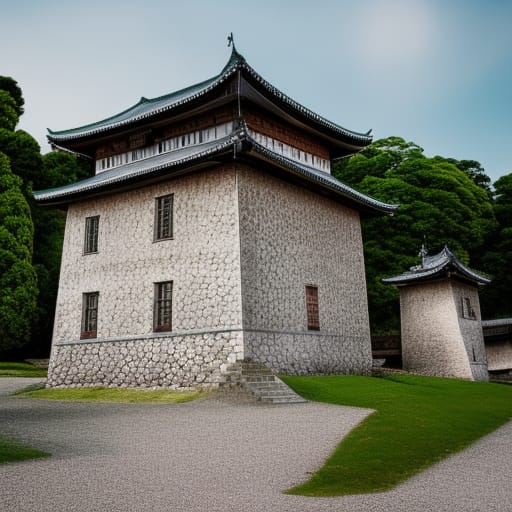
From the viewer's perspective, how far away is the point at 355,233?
21016 millimetres

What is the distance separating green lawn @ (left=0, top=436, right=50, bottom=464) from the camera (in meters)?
6.95

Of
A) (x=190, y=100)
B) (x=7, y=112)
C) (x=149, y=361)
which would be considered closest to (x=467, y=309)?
(x=149, y=361)

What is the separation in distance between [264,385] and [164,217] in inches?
256

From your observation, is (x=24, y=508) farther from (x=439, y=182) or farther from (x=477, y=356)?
(x=439, y=182)

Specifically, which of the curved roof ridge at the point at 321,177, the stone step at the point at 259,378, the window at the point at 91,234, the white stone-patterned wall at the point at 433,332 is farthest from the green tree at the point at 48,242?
the white stone-patterned wall at the point at 433,332

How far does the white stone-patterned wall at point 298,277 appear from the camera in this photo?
1579cm

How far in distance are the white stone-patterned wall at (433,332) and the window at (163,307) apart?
12.3m

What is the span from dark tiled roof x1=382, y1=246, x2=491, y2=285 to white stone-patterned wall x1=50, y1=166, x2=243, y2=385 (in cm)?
1109

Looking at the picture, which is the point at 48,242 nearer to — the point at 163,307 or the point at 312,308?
the point at 163,307

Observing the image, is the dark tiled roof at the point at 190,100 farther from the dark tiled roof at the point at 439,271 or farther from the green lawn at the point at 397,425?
the green lawn at the point at 397,425

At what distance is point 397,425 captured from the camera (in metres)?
9.66

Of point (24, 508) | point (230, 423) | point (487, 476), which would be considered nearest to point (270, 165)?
point (230, 423)

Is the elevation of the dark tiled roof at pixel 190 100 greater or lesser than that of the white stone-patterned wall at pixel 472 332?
greater

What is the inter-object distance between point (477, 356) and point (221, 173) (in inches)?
576
